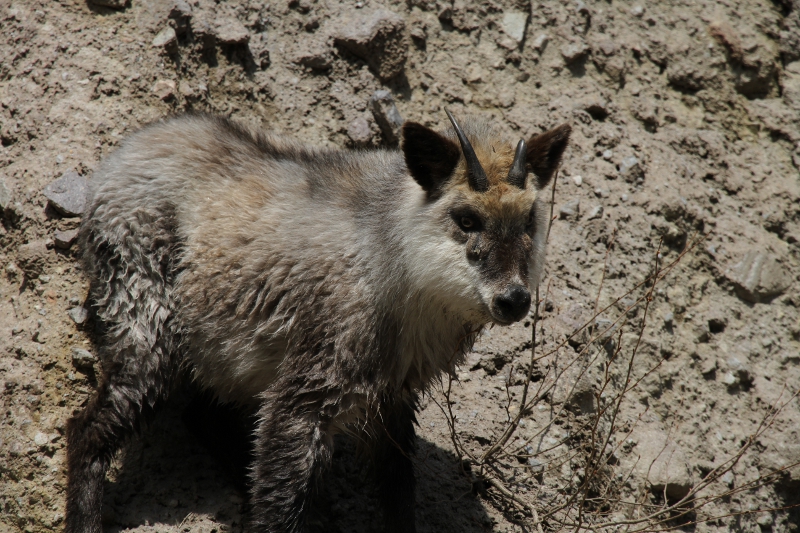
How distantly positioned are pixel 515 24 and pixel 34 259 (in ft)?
15.1

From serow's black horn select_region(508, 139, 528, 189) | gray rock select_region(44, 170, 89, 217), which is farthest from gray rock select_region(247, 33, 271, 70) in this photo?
serow's black horn select_region(508, 139, 528, 189)

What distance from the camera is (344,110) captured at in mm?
6289

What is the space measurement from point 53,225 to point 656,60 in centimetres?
554

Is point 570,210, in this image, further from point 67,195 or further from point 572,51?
point 67,195

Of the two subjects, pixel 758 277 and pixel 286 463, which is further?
pixel 758 277

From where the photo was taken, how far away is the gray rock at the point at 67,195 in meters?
4.98

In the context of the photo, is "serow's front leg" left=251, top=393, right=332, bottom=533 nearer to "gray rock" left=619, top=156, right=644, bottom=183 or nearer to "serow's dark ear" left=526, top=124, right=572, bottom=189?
"serow's dark ear" left=526, top=124, right=572, bottom=189

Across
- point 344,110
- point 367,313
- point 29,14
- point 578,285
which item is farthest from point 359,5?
point 367,313

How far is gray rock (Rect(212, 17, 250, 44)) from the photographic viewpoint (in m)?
6.04

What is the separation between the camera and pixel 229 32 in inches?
238

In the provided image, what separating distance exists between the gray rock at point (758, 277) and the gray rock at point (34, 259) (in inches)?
215

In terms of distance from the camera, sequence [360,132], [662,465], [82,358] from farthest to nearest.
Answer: [360,132] → [662,465] → [82,358]

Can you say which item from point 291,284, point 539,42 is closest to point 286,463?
point 291,284

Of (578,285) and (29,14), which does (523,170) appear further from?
(29,14)
